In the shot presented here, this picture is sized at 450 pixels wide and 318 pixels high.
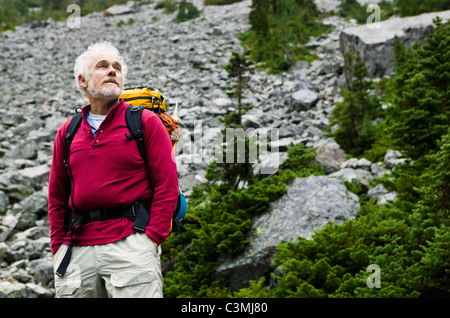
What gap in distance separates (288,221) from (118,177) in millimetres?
5020

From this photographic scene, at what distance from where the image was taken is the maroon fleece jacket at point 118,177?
2387 mm

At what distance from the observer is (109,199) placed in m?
2.39

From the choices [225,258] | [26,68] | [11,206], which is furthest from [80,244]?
[26,68]

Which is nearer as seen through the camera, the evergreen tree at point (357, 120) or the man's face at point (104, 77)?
the man's face at point (104, 77)

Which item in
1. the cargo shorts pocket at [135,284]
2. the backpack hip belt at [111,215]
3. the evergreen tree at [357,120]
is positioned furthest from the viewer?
the evergreen tree at [357,120]

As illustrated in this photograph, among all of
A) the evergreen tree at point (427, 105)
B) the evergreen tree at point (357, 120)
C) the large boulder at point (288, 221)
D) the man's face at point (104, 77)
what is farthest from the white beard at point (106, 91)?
the evergreen tree at point (357, 120)

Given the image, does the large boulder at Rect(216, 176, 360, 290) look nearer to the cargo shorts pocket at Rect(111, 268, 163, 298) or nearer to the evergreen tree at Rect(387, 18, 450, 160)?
the evergreen tree at Rect(387, 18, 450, 160)

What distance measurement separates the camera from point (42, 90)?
76.2 ft

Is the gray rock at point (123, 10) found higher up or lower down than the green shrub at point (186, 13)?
higher up

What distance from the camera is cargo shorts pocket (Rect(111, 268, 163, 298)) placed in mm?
2248

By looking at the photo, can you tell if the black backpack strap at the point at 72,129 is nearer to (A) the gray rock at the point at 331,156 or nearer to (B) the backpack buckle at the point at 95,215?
(B) the backpack buckle at the point at 95,215

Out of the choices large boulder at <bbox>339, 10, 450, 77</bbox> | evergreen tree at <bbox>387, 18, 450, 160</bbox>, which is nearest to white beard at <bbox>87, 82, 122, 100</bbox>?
evergreen tree at <bbox>387, 18, 450, 160</bbox>

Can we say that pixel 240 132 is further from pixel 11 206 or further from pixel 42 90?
pixel 42 90
